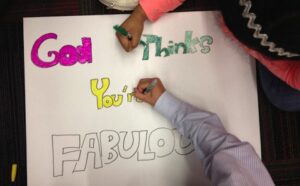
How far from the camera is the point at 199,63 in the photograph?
1.92 ft

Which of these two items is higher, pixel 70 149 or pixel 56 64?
pixel 56 64

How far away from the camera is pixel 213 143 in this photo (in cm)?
50

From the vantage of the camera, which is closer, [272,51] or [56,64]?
[272,51]

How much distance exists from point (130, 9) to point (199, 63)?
0.17m

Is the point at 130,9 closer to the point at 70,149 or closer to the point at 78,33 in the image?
the point at 78,33

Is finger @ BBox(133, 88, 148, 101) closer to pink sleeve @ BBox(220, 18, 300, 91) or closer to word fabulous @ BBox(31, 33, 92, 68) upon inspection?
word fabulous @ BBox(31, 33, 92, 68)

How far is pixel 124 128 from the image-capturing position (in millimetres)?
559

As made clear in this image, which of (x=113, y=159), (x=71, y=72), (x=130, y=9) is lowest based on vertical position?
(x=113, y=159)

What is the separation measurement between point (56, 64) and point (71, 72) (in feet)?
0.10

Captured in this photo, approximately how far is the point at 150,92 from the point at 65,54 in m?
0.17

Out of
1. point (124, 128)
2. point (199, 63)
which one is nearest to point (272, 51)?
point (199, 63)

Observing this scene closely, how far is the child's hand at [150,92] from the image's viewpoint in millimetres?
551

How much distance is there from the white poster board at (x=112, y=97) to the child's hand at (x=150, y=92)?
0.02m

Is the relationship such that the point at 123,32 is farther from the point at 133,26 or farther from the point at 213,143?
the point at 213,143
